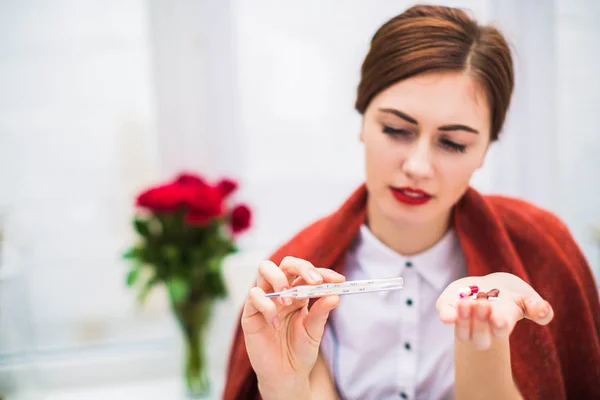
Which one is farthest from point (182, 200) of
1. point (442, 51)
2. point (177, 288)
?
point (442, 51)

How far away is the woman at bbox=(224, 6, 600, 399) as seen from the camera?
1.63 feet

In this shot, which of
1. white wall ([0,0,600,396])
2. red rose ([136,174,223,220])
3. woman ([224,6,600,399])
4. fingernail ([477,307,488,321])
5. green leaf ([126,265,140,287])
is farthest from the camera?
green leaf ([126,265,140,287])

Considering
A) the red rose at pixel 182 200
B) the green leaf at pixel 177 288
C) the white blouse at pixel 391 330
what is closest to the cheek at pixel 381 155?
the white blouse at pixel 391 330

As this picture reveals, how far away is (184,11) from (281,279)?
0.90m

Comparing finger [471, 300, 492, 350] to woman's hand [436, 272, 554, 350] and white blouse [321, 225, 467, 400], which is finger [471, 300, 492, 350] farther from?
white blouse [321, 225, 467, 400]

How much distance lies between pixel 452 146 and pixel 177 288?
0.74m

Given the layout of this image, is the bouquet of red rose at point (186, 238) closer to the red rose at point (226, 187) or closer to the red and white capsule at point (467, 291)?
the red rose at point (226, 187)

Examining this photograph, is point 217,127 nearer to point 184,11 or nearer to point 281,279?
point 184,11

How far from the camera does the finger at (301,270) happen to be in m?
0.46

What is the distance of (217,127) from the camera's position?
46.1 inches

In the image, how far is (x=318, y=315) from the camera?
489 mm

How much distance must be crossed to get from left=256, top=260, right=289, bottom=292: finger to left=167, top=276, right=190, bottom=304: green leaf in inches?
24.4

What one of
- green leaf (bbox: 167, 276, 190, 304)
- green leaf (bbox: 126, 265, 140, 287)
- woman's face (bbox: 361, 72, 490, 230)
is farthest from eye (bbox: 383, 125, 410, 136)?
green leaf (bbox: 126, 265, 140, 287)

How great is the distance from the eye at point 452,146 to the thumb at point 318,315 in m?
0.19
